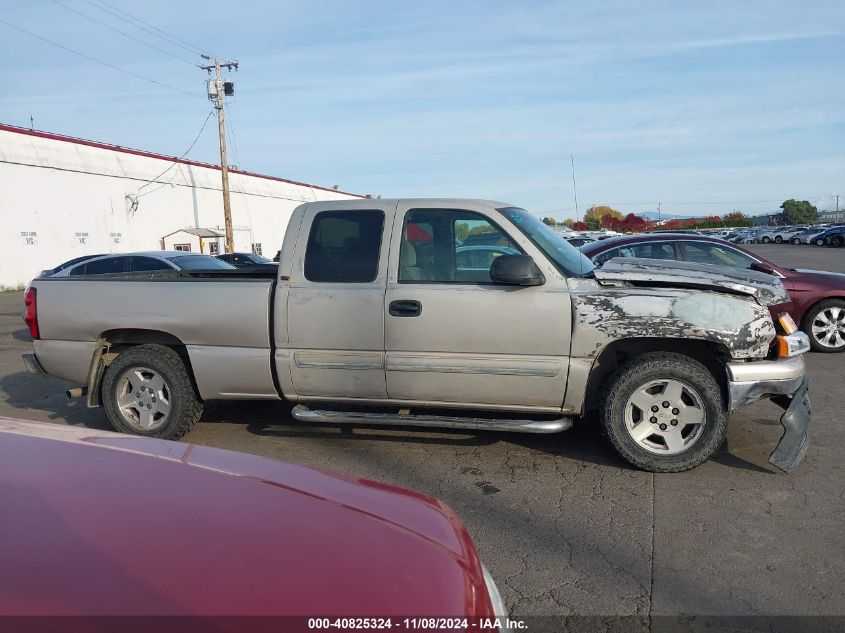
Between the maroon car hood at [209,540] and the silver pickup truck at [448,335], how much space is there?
269 cm

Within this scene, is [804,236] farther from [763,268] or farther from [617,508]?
[617,508]

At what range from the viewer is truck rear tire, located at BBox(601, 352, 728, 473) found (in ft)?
15.3

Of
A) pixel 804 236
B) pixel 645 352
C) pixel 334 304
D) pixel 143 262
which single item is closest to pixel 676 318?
pixel 645 352

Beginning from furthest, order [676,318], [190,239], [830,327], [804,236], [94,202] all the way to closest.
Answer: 1. [804,236]
2. [190,239]
3. [94,202]
4. [830,327]
5. [676,318]

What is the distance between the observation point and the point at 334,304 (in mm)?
5109

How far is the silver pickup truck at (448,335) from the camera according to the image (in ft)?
15.3

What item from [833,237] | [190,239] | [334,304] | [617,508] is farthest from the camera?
[833,237]

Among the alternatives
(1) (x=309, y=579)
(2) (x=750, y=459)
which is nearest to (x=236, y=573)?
(1) (x=309, y=579)

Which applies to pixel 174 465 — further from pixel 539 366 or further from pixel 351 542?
pixel 539 366

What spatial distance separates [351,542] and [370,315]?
10.9 ft

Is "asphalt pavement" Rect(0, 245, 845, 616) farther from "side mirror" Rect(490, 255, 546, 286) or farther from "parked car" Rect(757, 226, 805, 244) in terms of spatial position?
"parked car" Rect(757, 226, 805, 244)

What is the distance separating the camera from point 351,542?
69.9 inches

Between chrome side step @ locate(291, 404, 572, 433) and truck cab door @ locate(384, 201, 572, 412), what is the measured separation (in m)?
0.14

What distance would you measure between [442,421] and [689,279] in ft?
6.47
